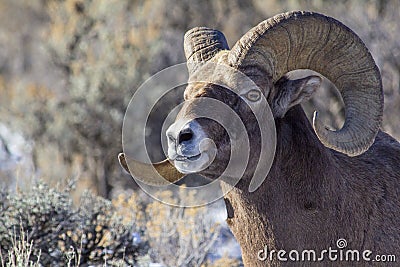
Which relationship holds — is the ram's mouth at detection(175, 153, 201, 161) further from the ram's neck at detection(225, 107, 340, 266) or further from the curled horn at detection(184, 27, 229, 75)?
the curled horn at detection(184, 27, 229, 75)

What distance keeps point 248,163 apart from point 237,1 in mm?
12393

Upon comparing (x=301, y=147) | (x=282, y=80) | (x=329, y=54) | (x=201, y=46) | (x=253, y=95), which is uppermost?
(x=201, y=46)

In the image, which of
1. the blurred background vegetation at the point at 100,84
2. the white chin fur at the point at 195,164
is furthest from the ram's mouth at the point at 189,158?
the blurred background vegetation at the point at 100,84

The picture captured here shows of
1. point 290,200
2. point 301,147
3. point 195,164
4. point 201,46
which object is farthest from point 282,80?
point 195,164

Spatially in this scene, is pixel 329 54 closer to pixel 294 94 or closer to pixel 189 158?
pixel 294 94

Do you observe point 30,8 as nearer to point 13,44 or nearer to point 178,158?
point 13,44

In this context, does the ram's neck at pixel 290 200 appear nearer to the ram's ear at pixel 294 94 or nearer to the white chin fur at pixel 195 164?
the ram's ear at pixel 294 94

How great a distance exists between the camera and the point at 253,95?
182 inches

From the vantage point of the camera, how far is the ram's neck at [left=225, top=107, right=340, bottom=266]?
460 centimetres

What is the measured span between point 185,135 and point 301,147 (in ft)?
2.46

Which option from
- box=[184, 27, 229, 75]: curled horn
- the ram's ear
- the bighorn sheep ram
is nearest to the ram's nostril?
the bighorn sheep ram

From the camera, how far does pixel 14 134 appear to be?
1339 centimetres

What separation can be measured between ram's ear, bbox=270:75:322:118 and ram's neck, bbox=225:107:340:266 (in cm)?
17

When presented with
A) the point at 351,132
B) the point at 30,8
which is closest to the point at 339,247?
the point at 351,132
